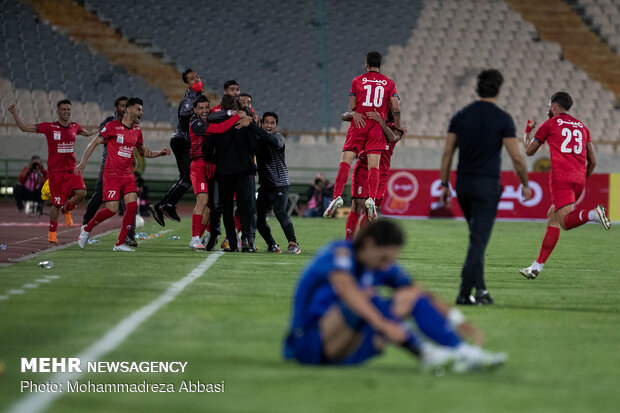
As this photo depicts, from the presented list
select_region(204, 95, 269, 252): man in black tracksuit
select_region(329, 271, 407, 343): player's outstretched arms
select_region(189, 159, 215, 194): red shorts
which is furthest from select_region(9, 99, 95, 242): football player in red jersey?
select_region(329, 271, 407, 343): player's outstretched arms

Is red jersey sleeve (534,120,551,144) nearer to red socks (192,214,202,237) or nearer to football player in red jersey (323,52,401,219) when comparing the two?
football player in red jersey (323,52,401,219)

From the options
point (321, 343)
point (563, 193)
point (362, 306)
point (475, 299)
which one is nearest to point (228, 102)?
point (563, 193)

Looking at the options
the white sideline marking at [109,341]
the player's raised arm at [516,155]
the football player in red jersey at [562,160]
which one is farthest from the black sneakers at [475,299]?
the football player in red jersey at [562,160]

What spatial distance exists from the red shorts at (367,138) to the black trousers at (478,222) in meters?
4.65

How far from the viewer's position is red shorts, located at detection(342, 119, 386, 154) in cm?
1310

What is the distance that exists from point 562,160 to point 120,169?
6.22 metres

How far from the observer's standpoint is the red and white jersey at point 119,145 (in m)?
14.0

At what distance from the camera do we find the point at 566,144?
11.5 m

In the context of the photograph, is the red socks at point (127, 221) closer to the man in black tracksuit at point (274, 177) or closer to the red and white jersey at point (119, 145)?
the red and white jersey at point (119, 145)

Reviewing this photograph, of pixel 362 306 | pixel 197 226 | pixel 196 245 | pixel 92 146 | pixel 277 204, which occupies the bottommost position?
pixel 196 245

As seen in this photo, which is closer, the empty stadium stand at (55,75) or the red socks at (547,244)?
the red socks at (547,244)

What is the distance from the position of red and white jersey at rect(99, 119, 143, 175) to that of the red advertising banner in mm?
16670

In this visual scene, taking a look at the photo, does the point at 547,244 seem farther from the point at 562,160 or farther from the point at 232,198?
the point at 232,198

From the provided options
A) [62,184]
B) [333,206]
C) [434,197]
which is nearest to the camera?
[333,206]
